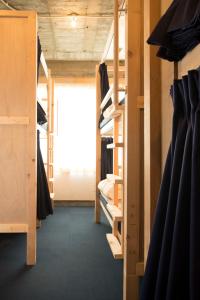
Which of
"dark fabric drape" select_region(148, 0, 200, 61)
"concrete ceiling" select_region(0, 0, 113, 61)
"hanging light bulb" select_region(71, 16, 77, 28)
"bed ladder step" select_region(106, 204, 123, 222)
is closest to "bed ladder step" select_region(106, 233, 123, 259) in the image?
"bed ladder step" select_region(106, 204, 123, 222)

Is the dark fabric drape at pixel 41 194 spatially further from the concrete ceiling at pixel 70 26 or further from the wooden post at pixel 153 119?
the wooden post at pixel 153 119

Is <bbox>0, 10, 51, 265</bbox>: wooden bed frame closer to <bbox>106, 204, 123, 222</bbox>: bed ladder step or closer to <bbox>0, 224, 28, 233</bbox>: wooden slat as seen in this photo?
<bbox>0, 224, 28, 233</bbox>: wooden slat

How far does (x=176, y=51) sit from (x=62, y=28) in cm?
396

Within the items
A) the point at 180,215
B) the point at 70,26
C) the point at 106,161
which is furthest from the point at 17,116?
the point at 70,26

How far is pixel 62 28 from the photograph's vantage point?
15.0ft

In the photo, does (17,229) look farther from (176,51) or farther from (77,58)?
(77,58)

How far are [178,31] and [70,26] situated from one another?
3925mm

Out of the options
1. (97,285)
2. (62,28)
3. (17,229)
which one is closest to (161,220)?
(97,285)

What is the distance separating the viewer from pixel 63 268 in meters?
2.50

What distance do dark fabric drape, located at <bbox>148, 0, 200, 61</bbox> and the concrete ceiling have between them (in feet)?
Answer: 10.3

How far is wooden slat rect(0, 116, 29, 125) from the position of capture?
2613 mm

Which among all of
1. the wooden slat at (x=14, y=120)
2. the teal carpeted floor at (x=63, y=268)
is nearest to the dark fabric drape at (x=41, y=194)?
the teal carpeted floor at (x=63, y=268)

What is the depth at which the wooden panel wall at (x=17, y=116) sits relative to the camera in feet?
8.61

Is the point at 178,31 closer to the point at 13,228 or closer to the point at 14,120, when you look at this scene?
the point at 14,120
